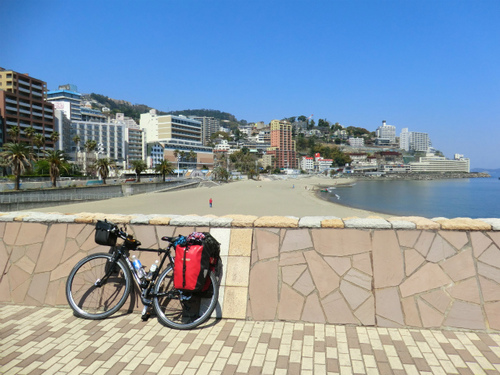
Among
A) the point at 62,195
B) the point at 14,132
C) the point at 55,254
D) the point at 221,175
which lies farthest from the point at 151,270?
the point at 221,175

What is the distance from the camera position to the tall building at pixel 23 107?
80375mm

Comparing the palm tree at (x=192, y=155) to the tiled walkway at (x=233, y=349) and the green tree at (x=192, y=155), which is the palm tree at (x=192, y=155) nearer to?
the green tree at (x=192, y=155)

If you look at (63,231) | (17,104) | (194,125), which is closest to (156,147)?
(194,125)

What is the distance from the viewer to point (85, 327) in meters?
4.27

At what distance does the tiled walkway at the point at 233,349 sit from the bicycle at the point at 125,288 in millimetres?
185

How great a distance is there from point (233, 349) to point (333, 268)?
157 centimetres

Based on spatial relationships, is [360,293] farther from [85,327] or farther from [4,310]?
[4,310]

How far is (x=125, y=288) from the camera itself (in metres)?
4.61

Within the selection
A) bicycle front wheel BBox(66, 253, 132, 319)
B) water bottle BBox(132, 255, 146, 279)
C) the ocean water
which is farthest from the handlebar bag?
the ocean water

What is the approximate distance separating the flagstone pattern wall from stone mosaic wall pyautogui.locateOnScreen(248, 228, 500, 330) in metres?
0.01

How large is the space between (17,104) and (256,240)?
96.7 m

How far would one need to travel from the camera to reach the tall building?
80.4 metres

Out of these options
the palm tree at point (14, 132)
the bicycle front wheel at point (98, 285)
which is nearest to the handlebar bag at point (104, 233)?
the bicycle front wheel at point (98, 285)

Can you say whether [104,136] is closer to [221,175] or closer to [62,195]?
[221,175]
